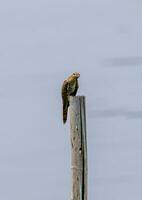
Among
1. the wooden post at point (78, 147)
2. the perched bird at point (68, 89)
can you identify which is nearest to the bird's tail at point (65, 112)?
the perched bird at point (68, 89)

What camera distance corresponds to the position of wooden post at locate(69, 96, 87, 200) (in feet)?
27.3

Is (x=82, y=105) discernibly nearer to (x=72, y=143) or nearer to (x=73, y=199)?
(x=72, y=143)

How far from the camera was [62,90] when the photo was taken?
31.0ft

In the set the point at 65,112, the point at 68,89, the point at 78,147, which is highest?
the point at 68,89

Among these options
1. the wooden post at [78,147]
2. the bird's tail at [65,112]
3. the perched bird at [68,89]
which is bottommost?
the wooden post at [78,147]

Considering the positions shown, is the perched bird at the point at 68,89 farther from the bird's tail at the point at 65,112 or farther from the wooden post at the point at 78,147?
the wooden post at the point at 78,147

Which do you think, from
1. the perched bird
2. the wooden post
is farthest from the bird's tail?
the wooden post

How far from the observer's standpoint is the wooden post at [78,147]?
27.3 ft

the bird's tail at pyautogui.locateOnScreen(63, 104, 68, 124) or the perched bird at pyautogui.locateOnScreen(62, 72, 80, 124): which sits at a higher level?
the perched bird at pyautogui.locateOnScreen(62, 72, 80, 124)

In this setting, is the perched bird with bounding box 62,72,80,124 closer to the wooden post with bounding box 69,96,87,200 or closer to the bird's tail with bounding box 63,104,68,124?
the bird's tail with bounding box 63,104,68,124

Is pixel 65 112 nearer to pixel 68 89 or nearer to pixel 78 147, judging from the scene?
pixel 68 89

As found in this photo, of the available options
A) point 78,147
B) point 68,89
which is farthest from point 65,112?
point 78,147

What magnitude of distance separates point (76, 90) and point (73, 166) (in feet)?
4.83

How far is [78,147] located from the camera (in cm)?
838
